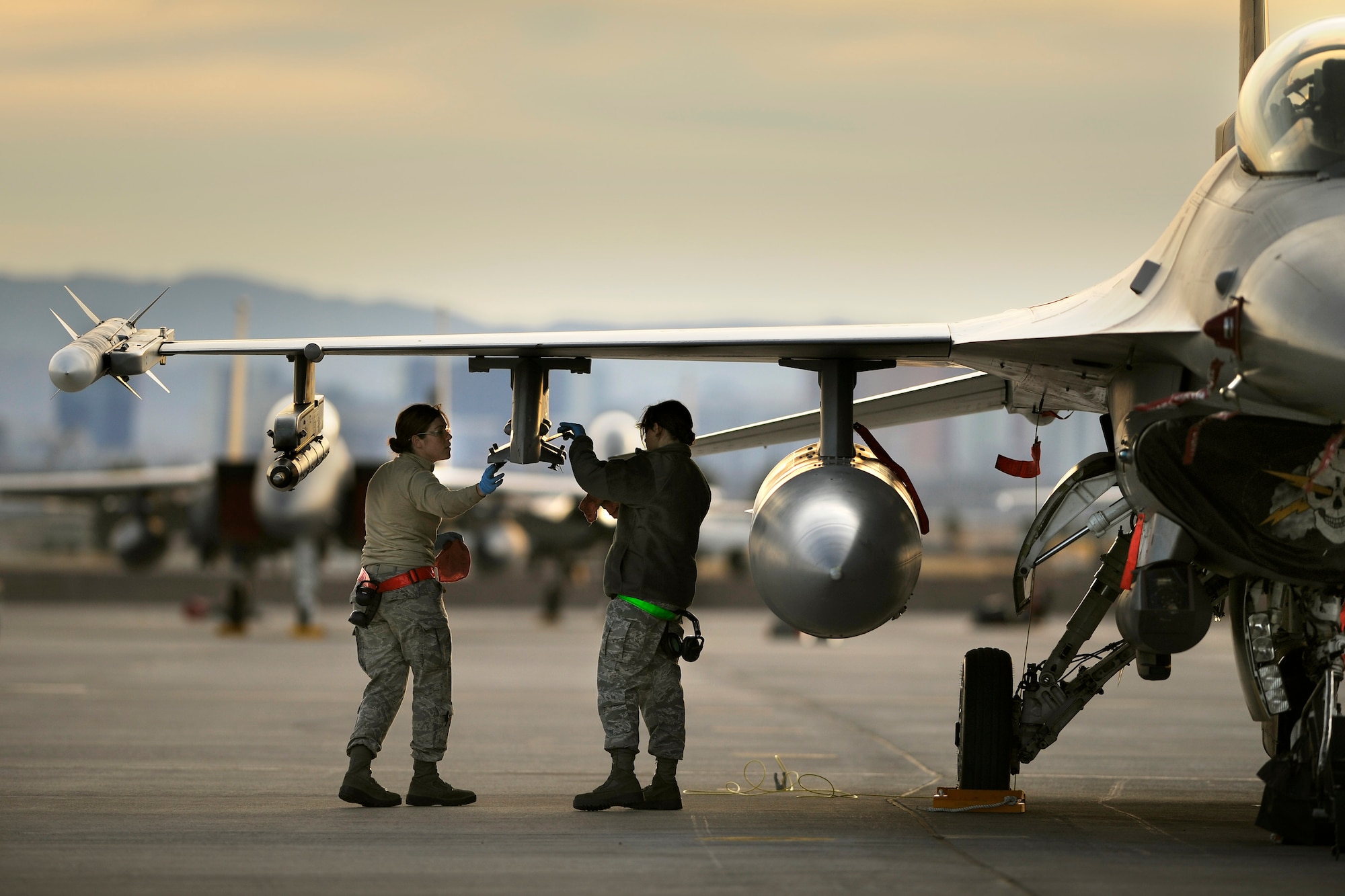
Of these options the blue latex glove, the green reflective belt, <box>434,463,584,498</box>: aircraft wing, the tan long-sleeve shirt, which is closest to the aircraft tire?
the green reflective belt

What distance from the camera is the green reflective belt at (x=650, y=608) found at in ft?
25.7

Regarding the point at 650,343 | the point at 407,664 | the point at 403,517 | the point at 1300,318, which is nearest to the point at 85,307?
the point at 403,517

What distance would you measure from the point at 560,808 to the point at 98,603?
4640 centimetres

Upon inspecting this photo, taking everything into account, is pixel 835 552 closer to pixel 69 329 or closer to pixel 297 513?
pixel 69 329

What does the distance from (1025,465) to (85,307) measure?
514 centimetres

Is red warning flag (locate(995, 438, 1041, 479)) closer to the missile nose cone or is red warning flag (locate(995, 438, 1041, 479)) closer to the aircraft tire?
the aircraft tire

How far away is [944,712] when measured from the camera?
15203 mm

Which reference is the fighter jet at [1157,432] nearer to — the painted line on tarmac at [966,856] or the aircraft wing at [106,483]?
the painted line on tarmac at [966,856]

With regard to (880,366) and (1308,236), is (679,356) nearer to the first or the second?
(880,366)

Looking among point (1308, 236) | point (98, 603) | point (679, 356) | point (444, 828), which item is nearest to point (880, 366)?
point (679, 356)

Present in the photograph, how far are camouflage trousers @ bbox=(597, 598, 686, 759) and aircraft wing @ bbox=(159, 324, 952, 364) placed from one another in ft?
4.53

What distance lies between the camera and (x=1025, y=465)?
848 cm

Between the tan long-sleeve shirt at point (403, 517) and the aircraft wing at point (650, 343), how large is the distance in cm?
68

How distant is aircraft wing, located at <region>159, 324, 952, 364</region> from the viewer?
7.77 meters
